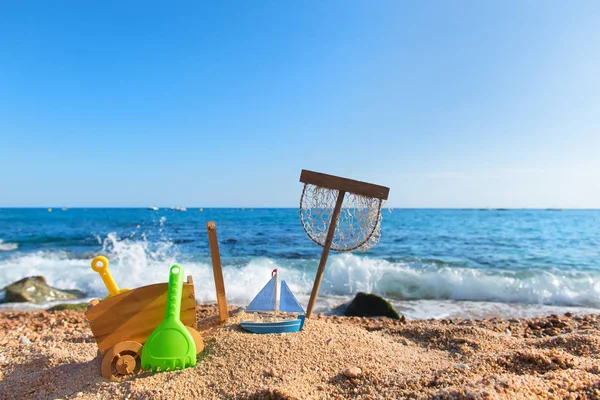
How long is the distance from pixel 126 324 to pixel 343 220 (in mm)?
2790

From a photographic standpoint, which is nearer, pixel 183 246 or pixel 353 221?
pixel 353 221

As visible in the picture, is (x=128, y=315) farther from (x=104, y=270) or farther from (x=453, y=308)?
(x=453, y=308)

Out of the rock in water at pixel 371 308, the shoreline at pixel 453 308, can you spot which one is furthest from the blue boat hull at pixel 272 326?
the shoreline at pixel 453 308

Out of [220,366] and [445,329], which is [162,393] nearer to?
[220,366]

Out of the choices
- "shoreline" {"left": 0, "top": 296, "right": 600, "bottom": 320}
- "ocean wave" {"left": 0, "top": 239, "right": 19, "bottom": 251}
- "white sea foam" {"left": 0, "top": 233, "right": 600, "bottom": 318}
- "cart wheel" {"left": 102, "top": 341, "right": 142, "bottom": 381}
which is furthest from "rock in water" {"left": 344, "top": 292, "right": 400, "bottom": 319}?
"ocean wave" {"left": 0, "top": 239, "right": 19, "bottom": 251}

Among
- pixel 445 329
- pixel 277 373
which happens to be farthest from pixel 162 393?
pixel 445 329

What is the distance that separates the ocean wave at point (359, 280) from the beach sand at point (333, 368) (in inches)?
190

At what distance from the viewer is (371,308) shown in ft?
25.0

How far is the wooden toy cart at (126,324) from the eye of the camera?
134 inches

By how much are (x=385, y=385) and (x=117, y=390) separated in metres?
2.25

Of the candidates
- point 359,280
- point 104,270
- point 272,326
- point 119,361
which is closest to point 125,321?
point 119,361

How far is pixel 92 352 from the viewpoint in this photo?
4.60 metres

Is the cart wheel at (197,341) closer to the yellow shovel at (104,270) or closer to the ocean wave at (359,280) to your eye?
the yellow shovel at (104,270)

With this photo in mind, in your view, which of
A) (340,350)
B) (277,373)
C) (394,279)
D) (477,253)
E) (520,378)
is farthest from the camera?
(477,253)
